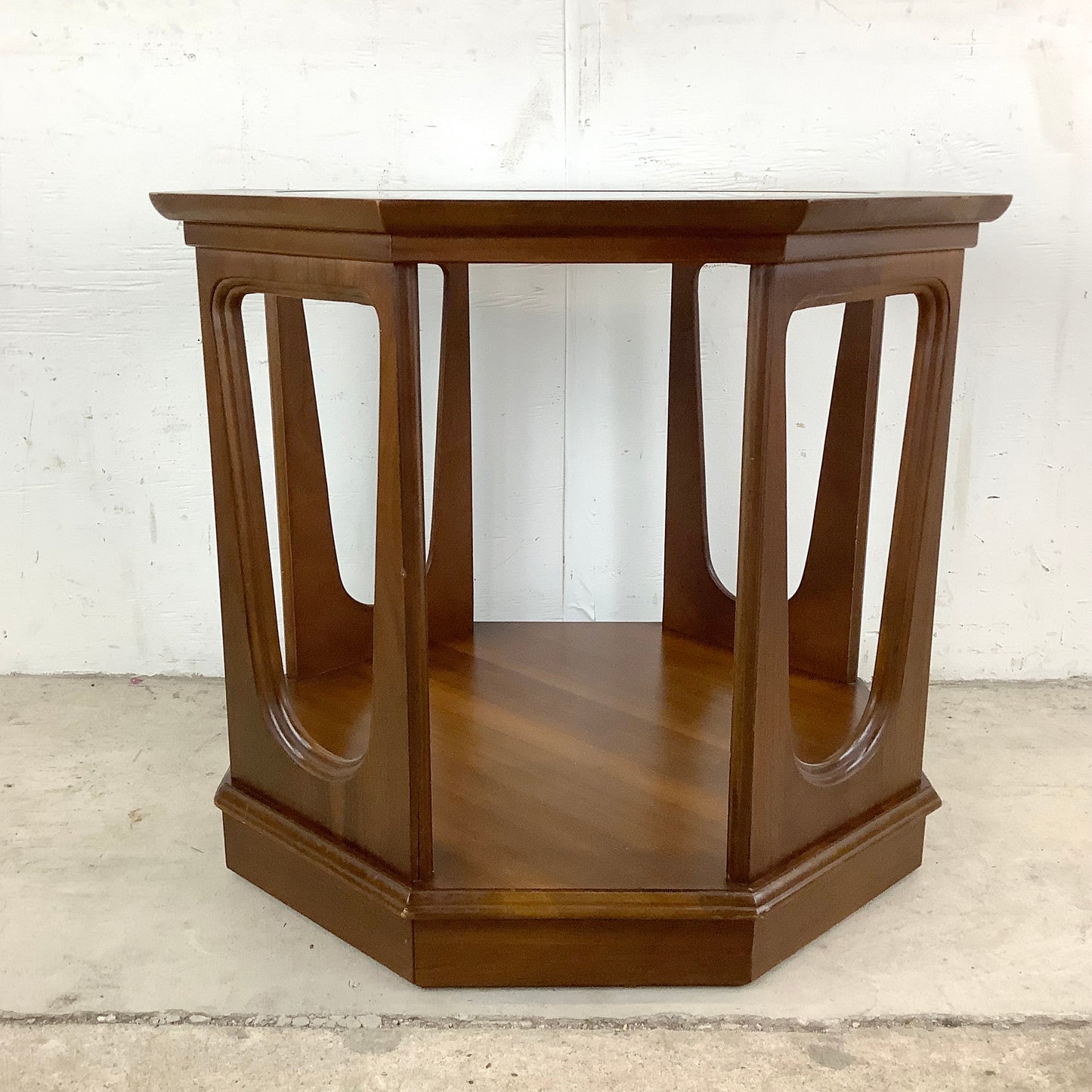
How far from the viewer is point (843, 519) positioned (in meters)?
1.81

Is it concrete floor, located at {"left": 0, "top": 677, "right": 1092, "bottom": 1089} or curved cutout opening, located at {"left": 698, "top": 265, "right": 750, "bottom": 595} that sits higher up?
curved cutout opening, located at {"left": 698, "top": 265, "right": 750, "bottom": 595}

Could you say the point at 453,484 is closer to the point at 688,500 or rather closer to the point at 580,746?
the point at 688,500

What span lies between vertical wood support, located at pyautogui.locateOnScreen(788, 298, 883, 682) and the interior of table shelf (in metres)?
0.07

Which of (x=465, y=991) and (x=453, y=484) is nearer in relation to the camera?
(x=465, y=991)

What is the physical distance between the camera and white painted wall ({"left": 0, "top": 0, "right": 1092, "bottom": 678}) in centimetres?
202

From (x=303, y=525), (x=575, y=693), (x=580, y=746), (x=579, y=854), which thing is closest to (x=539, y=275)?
(x=303, y=525)

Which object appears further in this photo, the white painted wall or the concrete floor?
the white painted wall

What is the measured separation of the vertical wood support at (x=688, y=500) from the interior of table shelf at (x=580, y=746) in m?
0.04

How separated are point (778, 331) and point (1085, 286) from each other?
46.8 inches

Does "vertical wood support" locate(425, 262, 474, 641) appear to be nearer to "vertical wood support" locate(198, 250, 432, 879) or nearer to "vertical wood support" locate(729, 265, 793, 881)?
"vertical wood support" locate(198, 250, 432, 879)

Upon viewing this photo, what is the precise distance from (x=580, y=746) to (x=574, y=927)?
38 cm

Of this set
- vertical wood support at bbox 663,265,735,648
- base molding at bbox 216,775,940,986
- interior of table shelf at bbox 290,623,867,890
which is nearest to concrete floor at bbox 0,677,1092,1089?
base molding at bbox 216,775,940,986

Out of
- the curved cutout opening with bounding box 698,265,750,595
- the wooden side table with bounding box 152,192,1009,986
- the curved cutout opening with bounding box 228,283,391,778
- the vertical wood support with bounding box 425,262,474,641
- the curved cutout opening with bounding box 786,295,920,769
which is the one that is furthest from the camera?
the curved cutout opening with bounding box 698,265,750,595

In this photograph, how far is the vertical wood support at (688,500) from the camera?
197 centimetres
